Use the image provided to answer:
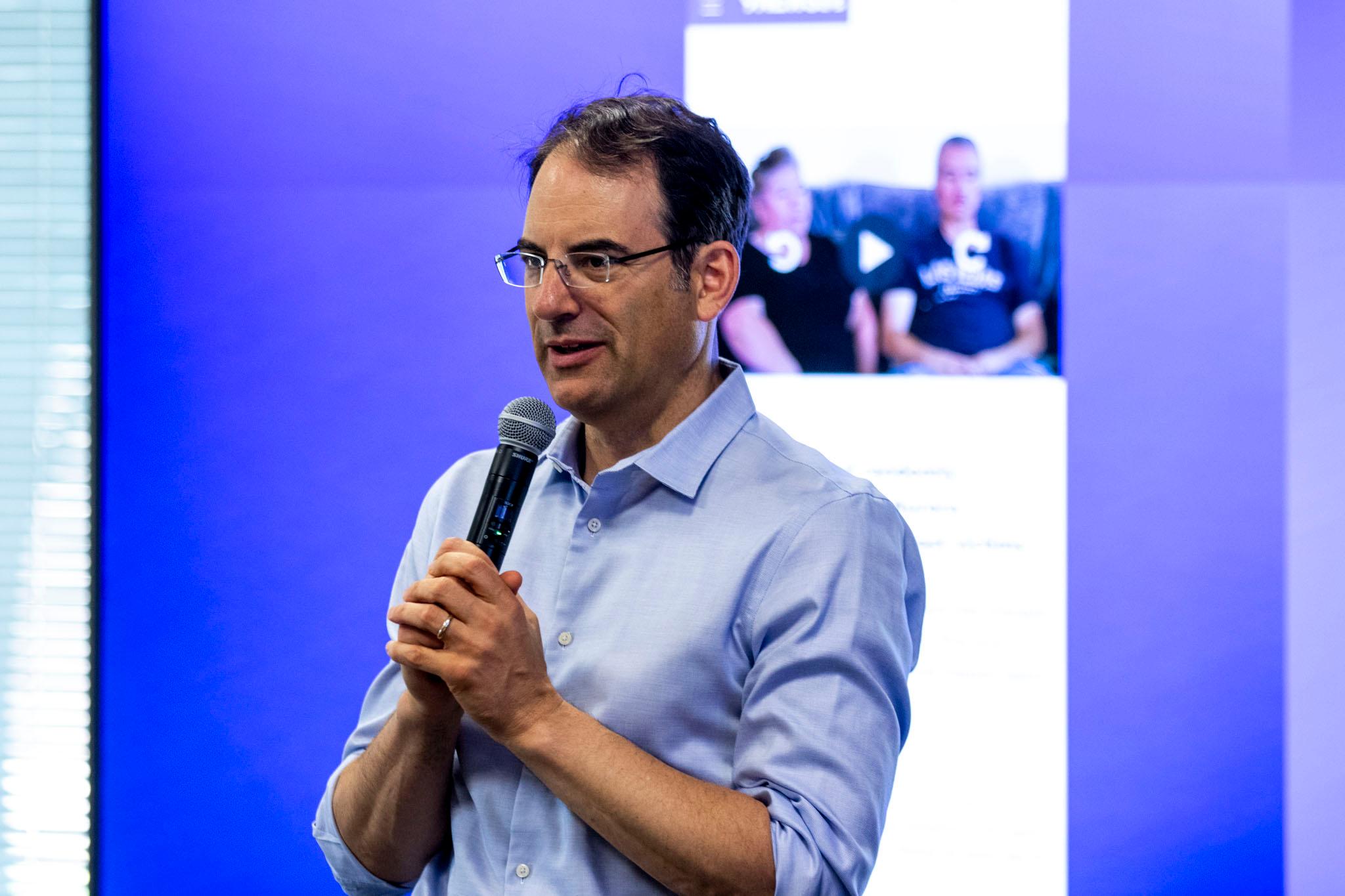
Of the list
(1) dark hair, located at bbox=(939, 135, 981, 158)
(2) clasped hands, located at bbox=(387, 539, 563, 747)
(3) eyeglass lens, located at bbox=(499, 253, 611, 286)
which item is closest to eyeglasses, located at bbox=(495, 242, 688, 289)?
(3) eyeglass lens, located at bbox=(499, 253, 611, 286)

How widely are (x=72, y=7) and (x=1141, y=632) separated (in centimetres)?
309

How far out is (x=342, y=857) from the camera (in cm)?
145

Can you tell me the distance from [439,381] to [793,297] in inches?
35.6

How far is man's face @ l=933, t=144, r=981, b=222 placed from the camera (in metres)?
2.58

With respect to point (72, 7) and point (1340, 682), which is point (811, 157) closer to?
point (1340, 682)

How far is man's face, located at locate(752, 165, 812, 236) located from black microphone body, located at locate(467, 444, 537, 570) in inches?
60.7

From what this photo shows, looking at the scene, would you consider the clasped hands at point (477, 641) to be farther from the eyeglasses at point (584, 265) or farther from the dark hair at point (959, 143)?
the dark hair at point (959, 143)

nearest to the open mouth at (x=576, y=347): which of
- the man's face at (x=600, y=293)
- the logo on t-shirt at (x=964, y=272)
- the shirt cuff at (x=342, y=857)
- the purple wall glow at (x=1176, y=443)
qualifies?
the man's face at (x=600, y=293)

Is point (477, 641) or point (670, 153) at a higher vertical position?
point (670, 153)

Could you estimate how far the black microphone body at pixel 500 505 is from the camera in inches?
48.6

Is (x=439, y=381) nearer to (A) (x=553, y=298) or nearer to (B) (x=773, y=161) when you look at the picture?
(B) (x=773, y=161)

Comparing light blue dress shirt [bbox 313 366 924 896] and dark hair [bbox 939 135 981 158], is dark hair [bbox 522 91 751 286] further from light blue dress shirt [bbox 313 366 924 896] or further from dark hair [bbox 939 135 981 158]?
dark hair [bbox 939 135 981 158]

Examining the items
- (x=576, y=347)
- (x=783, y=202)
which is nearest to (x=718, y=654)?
(x=576, y=347)

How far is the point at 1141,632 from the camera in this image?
100 inches
